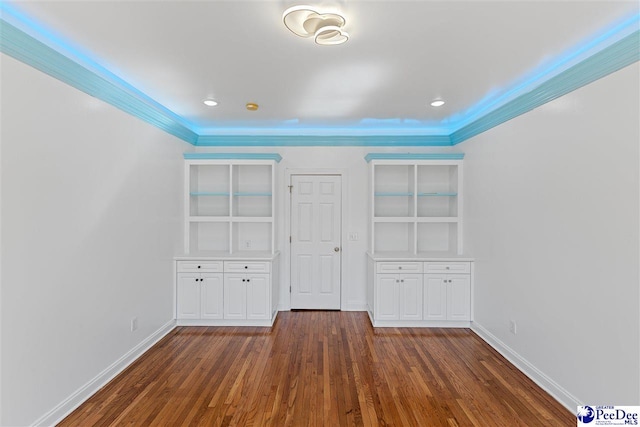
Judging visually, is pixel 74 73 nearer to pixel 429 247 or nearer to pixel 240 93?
pixel 240 93

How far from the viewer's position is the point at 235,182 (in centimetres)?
470

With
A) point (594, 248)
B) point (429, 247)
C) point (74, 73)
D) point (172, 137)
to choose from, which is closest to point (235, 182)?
point (172, 137)

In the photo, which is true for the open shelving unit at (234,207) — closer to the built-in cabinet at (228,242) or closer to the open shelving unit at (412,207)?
the built-in cabinet at (228,242)

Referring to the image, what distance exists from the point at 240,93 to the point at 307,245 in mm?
2404

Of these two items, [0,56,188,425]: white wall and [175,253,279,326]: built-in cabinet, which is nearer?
[0,56,188,425]: white wall

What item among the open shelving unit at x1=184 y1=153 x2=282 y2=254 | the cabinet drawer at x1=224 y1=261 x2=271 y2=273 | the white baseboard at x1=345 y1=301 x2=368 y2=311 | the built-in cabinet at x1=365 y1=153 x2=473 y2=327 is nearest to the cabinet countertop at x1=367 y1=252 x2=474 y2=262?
the built-in cabinet at x1=365 y1=153 x2=473 y2=327

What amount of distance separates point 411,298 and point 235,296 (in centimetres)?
231

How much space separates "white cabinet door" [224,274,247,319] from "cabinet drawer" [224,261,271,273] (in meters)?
0.08

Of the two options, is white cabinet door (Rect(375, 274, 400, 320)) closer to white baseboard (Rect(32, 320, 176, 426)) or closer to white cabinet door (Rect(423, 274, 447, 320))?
white cabinet door (Rect(423, 274, 447, 320))

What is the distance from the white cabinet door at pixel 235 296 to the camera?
4.11 meters

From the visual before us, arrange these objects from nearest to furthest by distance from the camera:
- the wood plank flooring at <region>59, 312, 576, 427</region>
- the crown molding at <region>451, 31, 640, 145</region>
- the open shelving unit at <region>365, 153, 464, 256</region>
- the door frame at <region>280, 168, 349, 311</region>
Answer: the crown molding at <region>451, 31, 640, 145</region> → the wood plank flooring at <region>59, 312, 576, 427</region> → the open shelving unit at <region>365, 153, 464, 256</region> → the door frame at <region>280, 168, 349, 311</region>

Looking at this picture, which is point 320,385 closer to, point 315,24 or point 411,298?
point 411,298

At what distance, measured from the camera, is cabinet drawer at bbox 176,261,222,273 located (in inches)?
160

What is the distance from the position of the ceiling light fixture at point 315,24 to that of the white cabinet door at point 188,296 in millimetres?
3248
